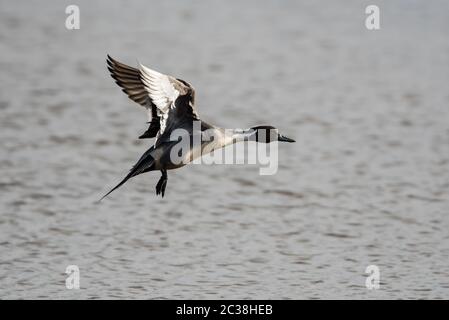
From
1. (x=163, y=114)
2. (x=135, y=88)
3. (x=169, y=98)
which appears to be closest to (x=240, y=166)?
(x=135, y=88)

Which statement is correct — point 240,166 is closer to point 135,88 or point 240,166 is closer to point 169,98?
point 135,88

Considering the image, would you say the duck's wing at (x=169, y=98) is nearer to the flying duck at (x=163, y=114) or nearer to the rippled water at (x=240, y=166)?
the flying duck at (x=163, y=114)

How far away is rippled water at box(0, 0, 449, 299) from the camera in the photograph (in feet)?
31.5

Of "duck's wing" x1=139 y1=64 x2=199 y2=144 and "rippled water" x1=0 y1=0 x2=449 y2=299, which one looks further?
"rippled water" x1=0 y1=0 x2=449 y2=299

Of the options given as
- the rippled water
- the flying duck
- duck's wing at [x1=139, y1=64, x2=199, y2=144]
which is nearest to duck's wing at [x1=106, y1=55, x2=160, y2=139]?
the flying duck

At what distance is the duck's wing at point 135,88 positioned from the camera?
29.4ft

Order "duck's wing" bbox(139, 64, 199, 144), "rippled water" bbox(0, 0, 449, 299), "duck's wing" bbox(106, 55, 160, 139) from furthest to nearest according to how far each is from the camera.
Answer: "rippled water" bbox(0, 0, 449, 299), "duck's wing" bbox(106, 55, 160, 139), "duck's wing" bbox(139, 64, 199, 144)

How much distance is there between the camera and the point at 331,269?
9641mm

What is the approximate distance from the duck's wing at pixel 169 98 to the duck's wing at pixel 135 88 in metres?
0.28

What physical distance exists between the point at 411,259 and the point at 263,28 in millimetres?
8342

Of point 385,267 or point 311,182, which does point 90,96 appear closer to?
point 311,182

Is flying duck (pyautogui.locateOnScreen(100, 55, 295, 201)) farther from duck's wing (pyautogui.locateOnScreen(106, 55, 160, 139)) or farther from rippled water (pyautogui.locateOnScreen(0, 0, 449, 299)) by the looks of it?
rippled water (pyautogui.locateOnScreen(0, 0, 449, 299))

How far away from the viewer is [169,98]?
27.9 ft

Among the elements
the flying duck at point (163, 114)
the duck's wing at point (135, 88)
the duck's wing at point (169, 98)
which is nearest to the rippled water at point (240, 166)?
the flying duck at point (163, 114)
